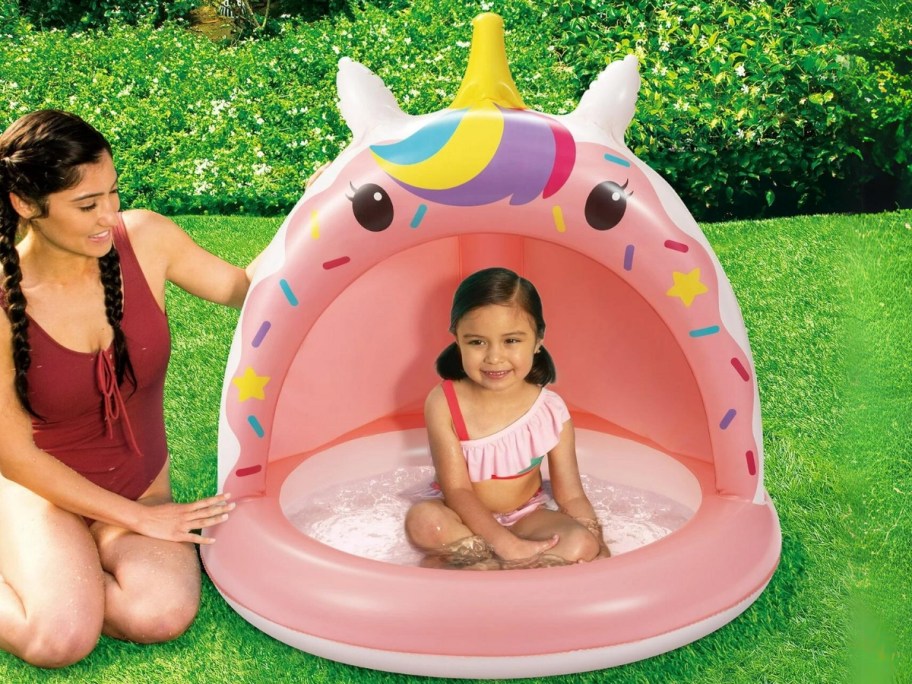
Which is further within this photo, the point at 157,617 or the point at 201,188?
the point at 201,188

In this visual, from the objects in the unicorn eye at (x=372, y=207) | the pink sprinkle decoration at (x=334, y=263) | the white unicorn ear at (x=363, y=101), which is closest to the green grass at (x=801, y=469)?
the pink sprinkle decoration at (x=334, y=263)

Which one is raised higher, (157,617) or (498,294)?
(498,294)

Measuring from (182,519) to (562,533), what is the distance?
2.87 feet

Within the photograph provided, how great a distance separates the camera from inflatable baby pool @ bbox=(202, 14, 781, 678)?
85.1 inches

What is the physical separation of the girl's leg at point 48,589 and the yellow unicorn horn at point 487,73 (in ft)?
4.32

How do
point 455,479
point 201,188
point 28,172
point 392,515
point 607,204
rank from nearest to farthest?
point 28,172, point 607,204, point 455,479, point 392,515, point 201,188

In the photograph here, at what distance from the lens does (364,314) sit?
3.21 meters

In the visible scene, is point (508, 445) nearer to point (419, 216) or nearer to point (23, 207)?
Answer: point (419, 216)

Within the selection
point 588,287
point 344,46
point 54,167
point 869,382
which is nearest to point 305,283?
point 54,167

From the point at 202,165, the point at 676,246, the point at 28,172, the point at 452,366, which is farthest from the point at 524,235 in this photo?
the point at 202,165

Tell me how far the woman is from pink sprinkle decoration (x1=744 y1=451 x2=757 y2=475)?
120 cm

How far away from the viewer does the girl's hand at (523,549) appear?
98.7 inches

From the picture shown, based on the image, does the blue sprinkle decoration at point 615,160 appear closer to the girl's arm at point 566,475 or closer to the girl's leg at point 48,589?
the girl's arm at point 566,475

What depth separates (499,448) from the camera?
9.12 ft
